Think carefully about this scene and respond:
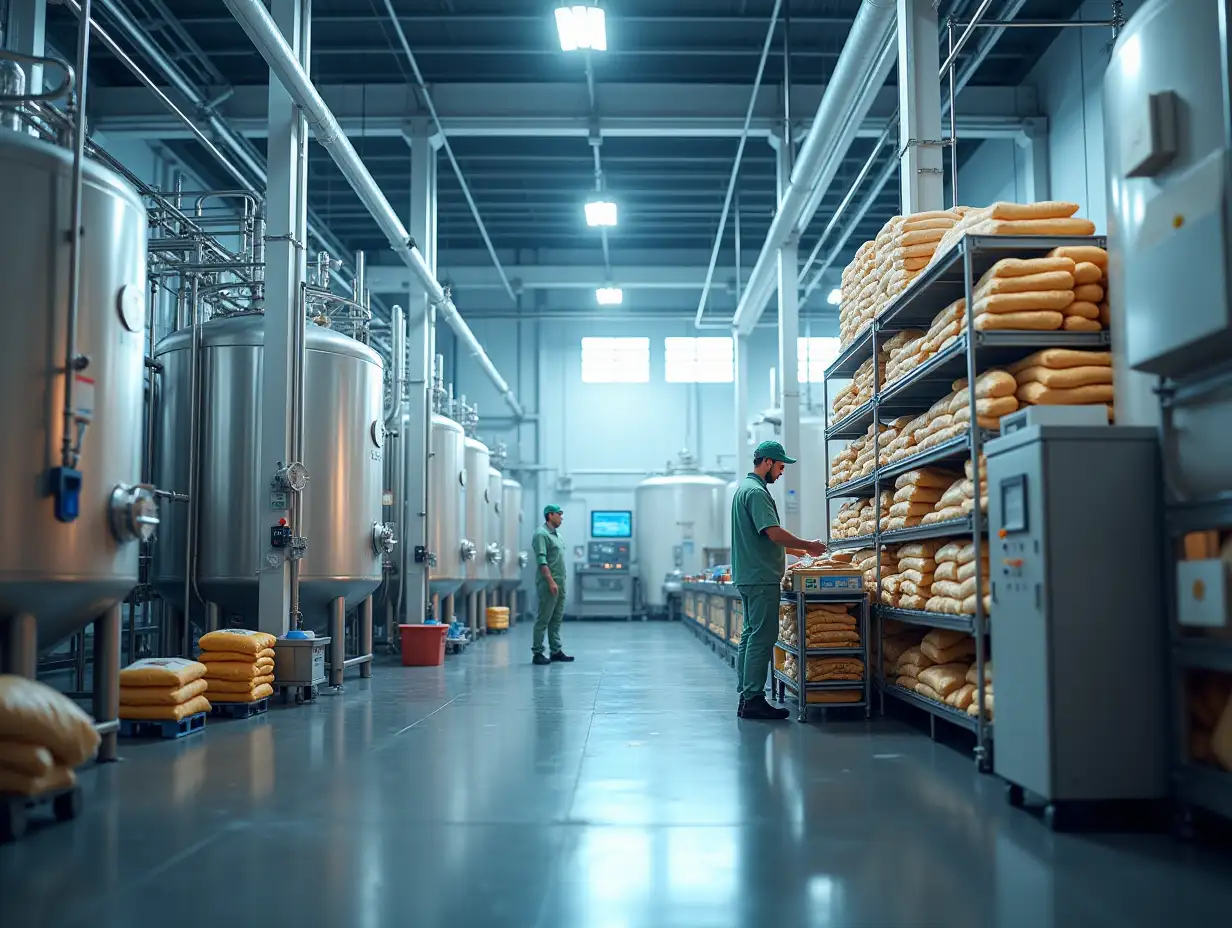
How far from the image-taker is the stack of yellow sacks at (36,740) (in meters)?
3.80

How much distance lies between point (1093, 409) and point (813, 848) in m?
2.05

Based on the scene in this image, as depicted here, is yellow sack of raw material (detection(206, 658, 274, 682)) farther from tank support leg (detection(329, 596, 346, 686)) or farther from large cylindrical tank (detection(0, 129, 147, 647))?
large cylindrical tank (detection(0, 129, 147, 647))

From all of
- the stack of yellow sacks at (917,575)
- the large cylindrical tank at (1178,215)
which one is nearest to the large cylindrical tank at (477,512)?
the stack of yellow sacks at (917,575)

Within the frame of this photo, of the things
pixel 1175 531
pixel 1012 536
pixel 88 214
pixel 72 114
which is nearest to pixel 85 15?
pixel 72 114

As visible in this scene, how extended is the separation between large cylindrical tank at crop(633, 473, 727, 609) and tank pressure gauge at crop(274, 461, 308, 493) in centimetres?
1323

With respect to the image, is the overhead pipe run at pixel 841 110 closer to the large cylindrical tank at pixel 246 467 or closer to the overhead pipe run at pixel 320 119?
the overhead pipe run at pixel 320 119

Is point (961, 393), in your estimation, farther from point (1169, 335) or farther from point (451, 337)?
point (451, 337)

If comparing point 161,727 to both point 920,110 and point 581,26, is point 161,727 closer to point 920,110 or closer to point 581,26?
point 920,110

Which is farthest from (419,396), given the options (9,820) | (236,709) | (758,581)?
(9,820)

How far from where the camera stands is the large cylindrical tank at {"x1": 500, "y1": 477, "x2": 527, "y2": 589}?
19319 millimetres

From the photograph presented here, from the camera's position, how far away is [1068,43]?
1227cm

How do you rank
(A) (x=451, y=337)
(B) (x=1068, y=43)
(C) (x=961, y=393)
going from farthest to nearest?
(A) (x=451, y=337), (B) (x=1068, y=43), (C) (x=961, y=393)

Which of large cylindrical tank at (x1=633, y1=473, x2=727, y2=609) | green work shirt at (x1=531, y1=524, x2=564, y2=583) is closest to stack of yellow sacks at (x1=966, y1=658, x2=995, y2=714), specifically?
green work shirt at (x1=531, y1=524, x2=564, y2=583)

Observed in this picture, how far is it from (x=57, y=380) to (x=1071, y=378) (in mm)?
4722
